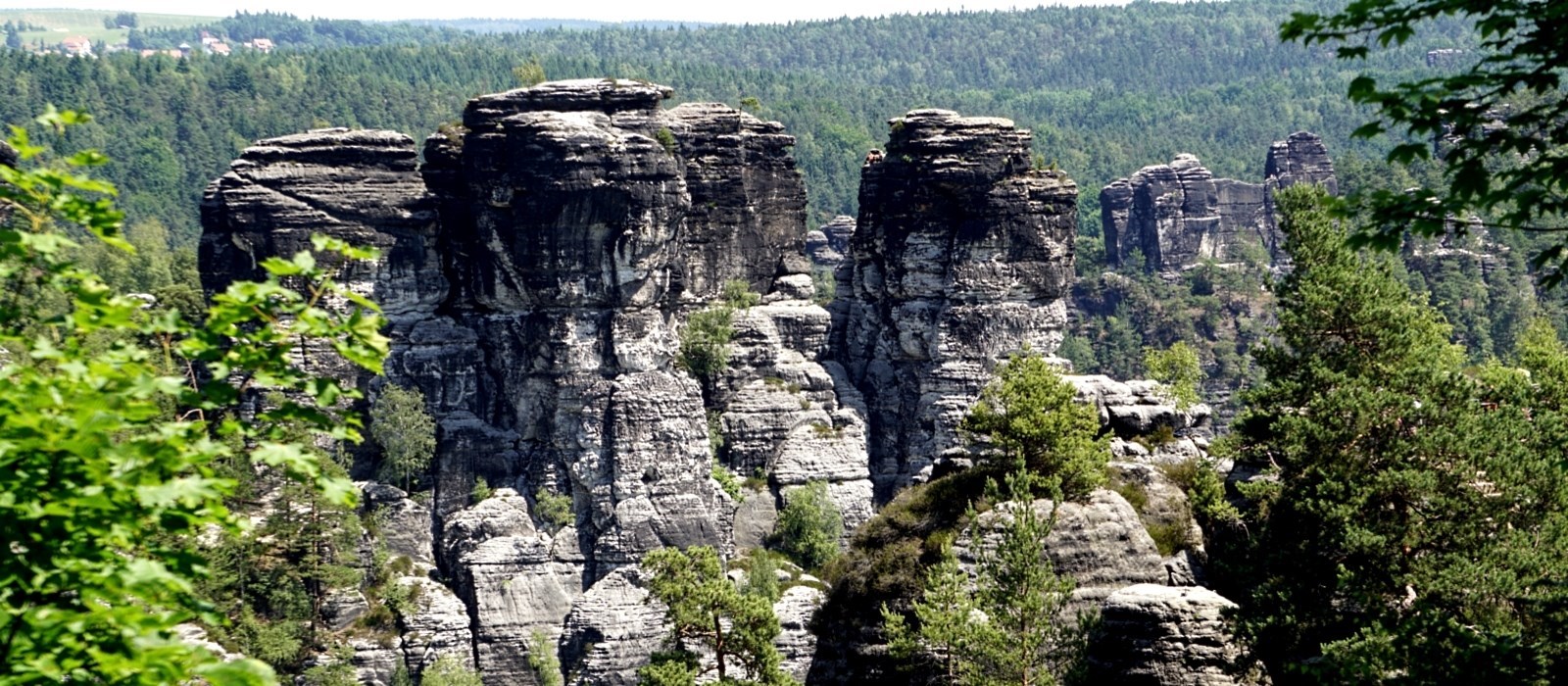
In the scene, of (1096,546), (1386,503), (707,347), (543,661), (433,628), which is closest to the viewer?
(1386,503)

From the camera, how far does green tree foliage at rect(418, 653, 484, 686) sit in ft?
200

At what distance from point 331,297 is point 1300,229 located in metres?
40.1

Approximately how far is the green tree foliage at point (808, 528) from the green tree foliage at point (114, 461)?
57301 millimetres

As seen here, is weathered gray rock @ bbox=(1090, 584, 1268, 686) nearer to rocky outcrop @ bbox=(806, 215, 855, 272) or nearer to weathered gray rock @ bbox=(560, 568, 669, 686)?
weathered gray rock @ bbox=(560, 568, 669, 686)

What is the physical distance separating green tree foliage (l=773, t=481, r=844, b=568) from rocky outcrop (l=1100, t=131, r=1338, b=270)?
212 ft

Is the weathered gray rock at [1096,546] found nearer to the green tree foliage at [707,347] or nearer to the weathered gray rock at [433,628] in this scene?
the weathered gray rock at [433,628]

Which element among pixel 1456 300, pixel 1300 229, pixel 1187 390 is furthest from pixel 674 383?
pixel 1456 300

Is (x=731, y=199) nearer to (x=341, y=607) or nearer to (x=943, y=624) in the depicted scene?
(x=341, y=607)

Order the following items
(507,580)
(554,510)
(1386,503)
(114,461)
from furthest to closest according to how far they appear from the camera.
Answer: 1. (554,510)
2. (507,580)
3. (1386,503)
4. (114,461)

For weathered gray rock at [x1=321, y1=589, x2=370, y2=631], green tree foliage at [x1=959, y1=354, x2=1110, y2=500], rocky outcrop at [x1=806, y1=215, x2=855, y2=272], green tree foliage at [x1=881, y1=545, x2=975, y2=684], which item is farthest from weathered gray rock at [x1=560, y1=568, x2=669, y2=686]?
rocky outcrop at [x1=806, y1=215, x2=855, y2=272]

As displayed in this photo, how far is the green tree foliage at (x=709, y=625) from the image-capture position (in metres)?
44.8

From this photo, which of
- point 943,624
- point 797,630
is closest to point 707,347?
point 797,630

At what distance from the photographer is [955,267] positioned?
76375 mm

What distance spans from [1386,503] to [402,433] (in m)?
45.2
